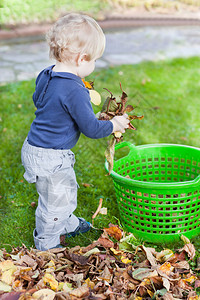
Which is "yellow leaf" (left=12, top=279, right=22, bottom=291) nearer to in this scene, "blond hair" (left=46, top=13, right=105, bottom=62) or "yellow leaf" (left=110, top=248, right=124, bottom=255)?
"yellow leaf" (left=110, top=248, right=124, bottom=255)

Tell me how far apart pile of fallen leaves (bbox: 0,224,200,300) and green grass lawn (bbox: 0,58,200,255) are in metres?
0.19

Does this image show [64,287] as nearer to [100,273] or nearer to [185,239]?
[100,273]

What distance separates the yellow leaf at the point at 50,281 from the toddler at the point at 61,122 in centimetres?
28

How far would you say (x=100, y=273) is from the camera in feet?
5.61

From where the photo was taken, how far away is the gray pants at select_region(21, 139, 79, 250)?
1768 mm

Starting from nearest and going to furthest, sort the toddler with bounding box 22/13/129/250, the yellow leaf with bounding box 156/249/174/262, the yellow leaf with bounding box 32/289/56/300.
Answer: the yellow leaf with bounding box 32/289/56/300 → the toddler with bounding box 22/13/129/250 → the yellow leaf with bounding box 156/249/174/262

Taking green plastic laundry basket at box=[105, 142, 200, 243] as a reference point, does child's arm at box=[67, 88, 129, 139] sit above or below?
above

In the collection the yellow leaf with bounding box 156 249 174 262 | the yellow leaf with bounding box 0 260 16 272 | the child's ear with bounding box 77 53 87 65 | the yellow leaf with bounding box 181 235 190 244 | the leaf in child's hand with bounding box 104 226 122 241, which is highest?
the child's ear with bounding box 77 53 87 65

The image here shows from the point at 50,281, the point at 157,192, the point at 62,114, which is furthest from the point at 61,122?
the point at 50,281

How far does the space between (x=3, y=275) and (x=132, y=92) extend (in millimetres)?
Answer: 2571

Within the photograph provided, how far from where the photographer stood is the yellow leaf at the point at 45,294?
1527mm

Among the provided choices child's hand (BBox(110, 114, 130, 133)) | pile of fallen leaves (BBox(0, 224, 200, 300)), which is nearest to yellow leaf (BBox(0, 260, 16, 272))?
pile of fallen leaves (BBox(0, 224, 200, 300))

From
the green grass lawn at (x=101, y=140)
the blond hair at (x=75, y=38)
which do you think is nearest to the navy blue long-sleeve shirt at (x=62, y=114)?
the blond hair at (x=75, y=38)

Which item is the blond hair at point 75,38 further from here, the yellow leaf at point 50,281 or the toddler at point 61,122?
the yellow leaf at point 50,281
